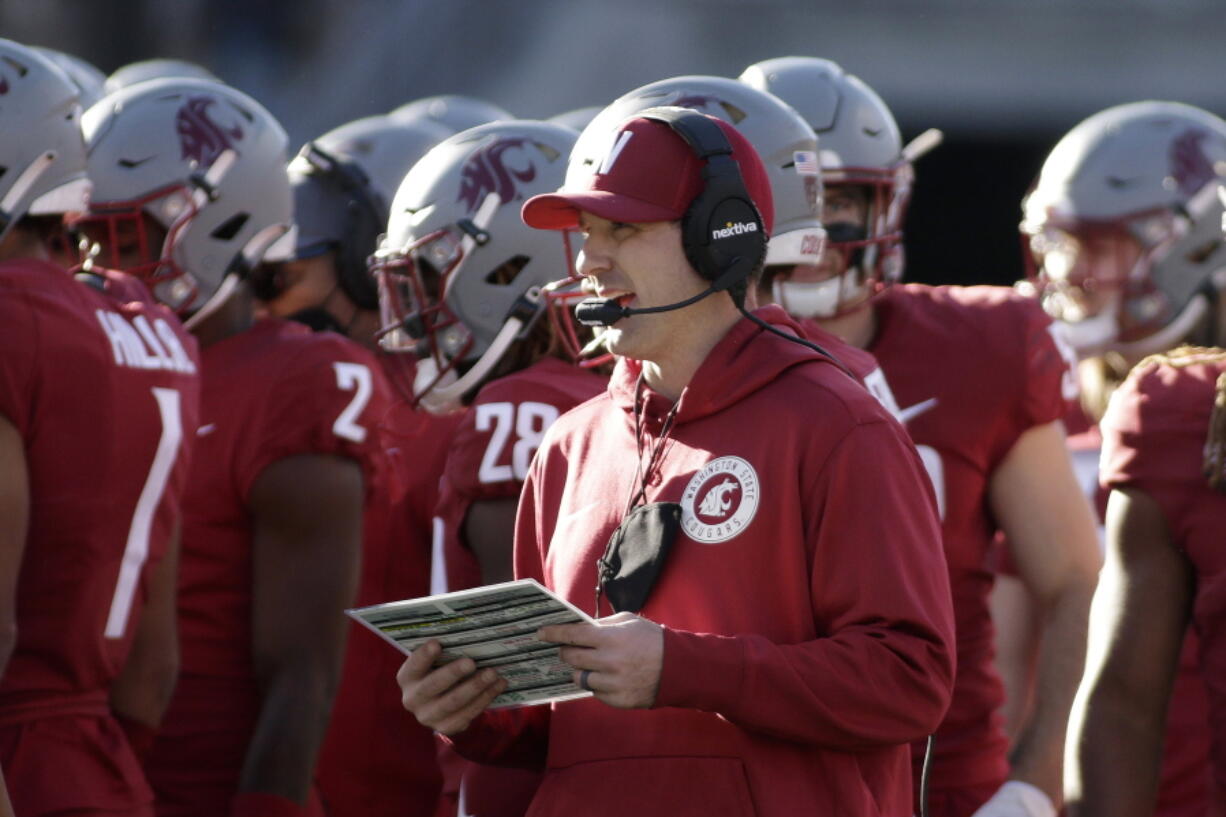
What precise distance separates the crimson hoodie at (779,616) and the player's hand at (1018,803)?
1.18 meters

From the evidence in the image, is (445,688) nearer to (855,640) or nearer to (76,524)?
(855,640)

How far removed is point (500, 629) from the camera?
236 cm

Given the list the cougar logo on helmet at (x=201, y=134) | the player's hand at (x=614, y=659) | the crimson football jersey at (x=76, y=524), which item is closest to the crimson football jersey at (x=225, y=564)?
the crimson football jersey at (x=76, y=524)

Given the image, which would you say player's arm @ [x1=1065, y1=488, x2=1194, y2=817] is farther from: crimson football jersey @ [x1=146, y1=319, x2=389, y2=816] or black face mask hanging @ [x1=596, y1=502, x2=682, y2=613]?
crimson football jersey @ [x1=146, y1=319, x2=389, y2=816]

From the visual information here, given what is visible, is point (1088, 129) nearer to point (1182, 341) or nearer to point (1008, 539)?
point (1182, 341)

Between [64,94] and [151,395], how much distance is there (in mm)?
647

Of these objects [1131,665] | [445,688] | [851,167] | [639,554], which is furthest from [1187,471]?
[851,167]

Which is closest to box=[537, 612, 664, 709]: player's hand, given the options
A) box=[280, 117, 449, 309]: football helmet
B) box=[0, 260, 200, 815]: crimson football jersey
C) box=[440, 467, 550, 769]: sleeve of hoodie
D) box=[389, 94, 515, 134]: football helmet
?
box=[440, 467, 550, 769]: sleeve of hoodie

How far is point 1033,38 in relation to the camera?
12453mm

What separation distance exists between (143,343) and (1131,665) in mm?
1807

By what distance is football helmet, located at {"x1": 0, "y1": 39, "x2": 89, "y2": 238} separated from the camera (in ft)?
11.8

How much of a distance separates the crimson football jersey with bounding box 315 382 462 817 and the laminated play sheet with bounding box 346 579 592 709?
1.82 metres

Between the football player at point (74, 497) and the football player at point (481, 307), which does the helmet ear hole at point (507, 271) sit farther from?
the football player at point (74, 497)

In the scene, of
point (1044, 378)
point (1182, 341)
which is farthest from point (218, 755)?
point (1182, 341)
